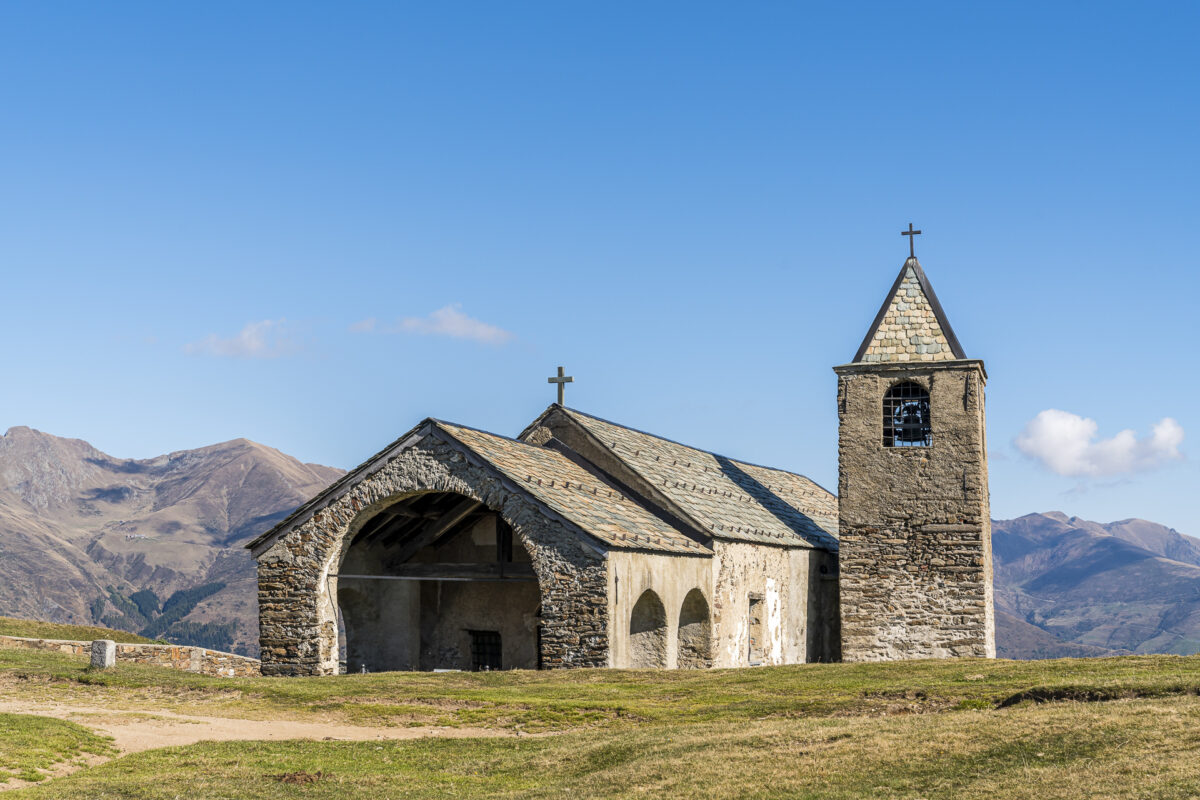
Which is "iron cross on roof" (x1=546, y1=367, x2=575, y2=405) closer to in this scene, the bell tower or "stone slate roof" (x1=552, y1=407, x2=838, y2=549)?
"stone slate roof" (x1=552, y1=407, x2=838, y2=549)

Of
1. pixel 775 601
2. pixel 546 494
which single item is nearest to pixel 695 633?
pixel 775 601

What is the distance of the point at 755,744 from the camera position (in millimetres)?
13883

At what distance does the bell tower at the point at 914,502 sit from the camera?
27.9 meters

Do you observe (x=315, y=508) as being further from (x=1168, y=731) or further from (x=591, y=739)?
(x=1168, y=731)

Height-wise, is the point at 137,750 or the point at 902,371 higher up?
the point at 902,371

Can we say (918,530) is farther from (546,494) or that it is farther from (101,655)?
(101,655)

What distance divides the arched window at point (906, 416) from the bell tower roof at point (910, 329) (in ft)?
2.44

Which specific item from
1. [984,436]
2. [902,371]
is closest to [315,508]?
[902,371]

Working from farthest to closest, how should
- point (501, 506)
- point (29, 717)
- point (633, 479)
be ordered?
Result: point (633, 479)
point (501, 506)
point (29, 717)

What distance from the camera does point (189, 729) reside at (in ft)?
56.1

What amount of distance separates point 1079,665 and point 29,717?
15.2 metres

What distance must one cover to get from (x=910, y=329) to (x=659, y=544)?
858cm

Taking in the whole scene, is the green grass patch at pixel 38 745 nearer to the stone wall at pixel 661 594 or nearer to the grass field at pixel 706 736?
the grass field at pixel 706 736

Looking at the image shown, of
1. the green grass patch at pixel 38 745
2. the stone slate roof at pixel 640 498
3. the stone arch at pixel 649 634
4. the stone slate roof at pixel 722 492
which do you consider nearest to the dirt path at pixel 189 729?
the green grass patch at pixel 38 745
